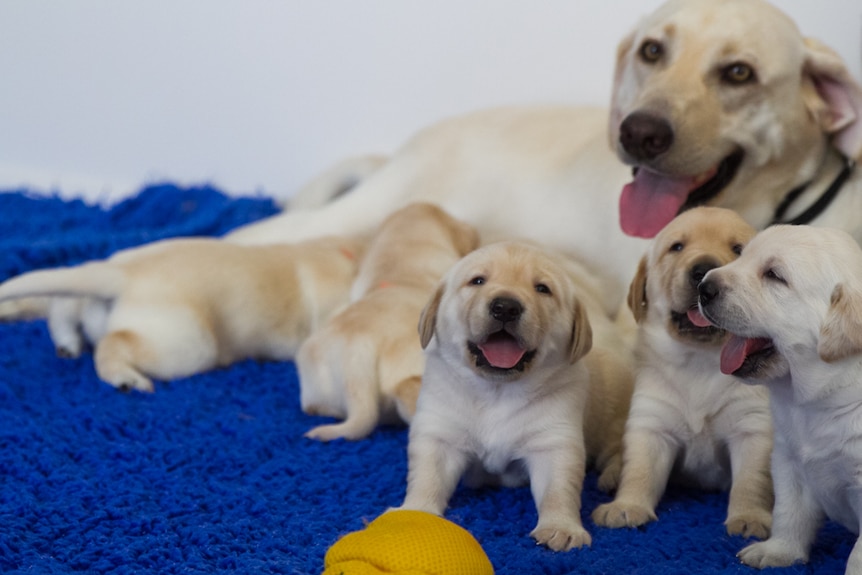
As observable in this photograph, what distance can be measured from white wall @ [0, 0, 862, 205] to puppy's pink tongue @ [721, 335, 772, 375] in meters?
2.36

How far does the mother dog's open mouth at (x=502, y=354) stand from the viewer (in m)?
2.07

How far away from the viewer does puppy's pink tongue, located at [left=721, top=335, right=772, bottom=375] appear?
1831mm

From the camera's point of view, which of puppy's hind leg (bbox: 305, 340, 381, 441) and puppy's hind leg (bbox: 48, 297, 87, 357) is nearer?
puppy's hind leg (bbox: 305, 340, 381, 441)

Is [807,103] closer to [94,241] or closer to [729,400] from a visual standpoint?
[729,400]

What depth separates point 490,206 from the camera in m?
3.58

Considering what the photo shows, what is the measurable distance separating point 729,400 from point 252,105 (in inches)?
118

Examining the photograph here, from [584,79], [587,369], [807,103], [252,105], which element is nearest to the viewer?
[587,369]

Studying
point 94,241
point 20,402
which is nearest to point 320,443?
point 20,402

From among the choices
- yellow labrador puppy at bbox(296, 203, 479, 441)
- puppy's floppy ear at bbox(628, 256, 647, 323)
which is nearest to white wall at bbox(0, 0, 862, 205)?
yellow labrador puppy at bbox(296, 203, 479, 441)

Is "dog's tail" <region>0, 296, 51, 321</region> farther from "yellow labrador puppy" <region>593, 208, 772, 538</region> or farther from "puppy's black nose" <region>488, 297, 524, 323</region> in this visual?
"yellow labrador puppy" <region>593, 208, 772, 538</region>

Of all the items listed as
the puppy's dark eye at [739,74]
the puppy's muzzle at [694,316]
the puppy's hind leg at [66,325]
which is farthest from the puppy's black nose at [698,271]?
the puppy's hind leg at [66,325]

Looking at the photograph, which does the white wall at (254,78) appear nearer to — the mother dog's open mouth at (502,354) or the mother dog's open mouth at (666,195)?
the mother dog's open mouth at (666,195)

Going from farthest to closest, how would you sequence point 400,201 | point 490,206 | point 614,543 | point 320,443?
point 400,201, point 490,206, point 320,443, point 614,543

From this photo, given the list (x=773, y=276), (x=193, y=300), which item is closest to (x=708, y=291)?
(x=773, y=276)
